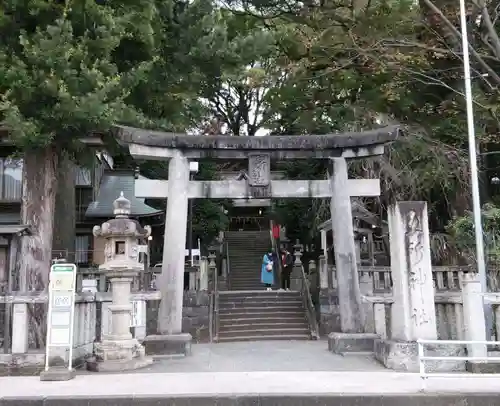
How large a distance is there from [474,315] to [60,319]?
23.0 feet

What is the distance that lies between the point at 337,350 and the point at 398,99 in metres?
8.56

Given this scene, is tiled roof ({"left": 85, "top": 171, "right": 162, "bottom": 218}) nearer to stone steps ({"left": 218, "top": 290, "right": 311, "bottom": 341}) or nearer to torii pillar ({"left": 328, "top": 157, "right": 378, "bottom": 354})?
stone steps ({"left": 218, "top": 290, "right": 311, "bottom": 341})

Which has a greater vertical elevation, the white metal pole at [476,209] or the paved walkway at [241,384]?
the white metal pole at [476,209]

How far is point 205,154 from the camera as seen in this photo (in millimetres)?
11719

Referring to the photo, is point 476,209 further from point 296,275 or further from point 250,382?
point 296,275

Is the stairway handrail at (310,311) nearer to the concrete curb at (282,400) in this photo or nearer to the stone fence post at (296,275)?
the stone fence post at (296,275)

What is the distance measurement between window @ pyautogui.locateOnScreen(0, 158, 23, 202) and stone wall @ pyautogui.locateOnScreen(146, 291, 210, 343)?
36.1 ft

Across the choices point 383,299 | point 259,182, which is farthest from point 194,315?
point 383,299

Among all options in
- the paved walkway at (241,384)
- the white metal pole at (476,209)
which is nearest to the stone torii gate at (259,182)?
the white metal pole at (476,209)

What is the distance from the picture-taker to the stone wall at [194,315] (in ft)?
48.1

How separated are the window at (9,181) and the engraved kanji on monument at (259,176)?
14530mm

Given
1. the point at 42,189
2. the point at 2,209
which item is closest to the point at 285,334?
the point at 42,189

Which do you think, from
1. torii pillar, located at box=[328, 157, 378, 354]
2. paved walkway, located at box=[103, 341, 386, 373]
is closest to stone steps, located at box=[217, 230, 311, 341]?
paved walkway, located at box=[103, 341, 386, 373]

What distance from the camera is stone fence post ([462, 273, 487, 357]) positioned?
338 inches
